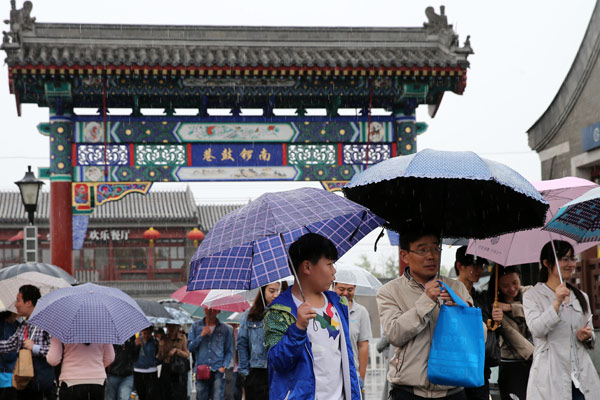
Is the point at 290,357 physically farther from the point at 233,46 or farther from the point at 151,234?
the point at 151,234

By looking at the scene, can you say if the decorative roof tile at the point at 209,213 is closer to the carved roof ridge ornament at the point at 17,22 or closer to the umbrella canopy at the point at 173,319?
the carved roof ridge ornament at the point at 17,22

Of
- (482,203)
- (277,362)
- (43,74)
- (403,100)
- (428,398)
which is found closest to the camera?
(277,362)

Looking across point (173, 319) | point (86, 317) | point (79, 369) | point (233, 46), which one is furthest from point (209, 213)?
point (86, 317)

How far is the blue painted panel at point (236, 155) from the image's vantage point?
1750cm

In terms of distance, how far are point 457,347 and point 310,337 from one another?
843 mm

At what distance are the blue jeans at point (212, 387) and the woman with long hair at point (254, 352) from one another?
189cm

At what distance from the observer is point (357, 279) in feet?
31.1

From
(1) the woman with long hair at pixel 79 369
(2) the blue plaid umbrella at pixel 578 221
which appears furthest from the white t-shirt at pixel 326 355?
(1) the woman with long hair at pixel 79 369

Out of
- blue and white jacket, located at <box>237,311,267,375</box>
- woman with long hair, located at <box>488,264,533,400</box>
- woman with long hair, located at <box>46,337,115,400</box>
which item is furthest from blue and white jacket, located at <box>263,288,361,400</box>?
blue and white jacket, located at <box>237,311,267,375</box>

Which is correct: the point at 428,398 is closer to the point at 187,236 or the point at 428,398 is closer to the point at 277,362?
the point at 277,362

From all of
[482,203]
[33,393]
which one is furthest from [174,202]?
[482,203]

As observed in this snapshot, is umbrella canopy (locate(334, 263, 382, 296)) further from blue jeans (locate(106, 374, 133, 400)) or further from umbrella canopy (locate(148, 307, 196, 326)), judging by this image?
A: blue jeans (locate(106, 374, 133, 400))

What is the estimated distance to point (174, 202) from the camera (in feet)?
156

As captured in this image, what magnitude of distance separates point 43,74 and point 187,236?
28.4 m
